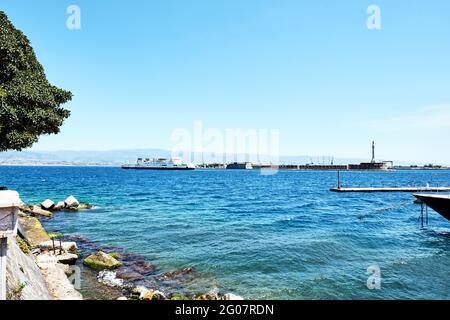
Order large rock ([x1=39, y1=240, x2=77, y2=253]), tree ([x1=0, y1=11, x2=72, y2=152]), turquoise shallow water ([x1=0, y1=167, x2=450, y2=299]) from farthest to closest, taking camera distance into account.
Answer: large rock ([x1=39, y1=240, x2=77, y2=253]) → turquoise shallow water ([x1=0, y1=167, x2=450, y2=299]) → tree ([x1=0, y1=11, x2=72, y2=152])

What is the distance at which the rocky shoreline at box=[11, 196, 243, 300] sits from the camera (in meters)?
16.0

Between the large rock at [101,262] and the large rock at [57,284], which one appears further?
the large rock at [101,262]

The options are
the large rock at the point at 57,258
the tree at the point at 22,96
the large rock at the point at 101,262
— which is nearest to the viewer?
the tree at the point at 22,96

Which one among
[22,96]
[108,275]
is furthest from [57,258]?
[22,96]

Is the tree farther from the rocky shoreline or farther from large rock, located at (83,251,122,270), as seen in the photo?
large rock, located at (83,251,122,270)

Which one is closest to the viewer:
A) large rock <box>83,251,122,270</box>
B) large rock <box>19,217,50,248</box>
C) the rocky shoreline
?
the rocky shoreline

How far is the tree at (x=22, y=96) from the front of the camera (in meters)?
17.3

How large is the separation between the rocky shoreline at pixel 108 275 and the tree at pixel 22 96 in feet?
22.4

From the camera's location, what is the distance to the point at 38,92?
63.6ft

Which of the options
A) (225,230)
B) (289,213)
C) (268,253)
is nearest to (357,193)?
(289,213)

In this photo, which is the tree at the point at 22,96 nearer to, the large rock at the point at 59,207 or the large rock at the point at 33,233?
the large rock at the point at 33,233

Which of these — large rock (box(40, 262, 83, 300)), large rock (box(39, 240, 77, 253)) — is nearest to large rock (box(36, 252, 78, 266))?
large rock (box(40, 262, 83, 300))

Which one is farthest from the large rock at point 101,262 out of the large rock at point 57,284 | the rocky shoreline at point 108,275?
the large rock at point 57,284
